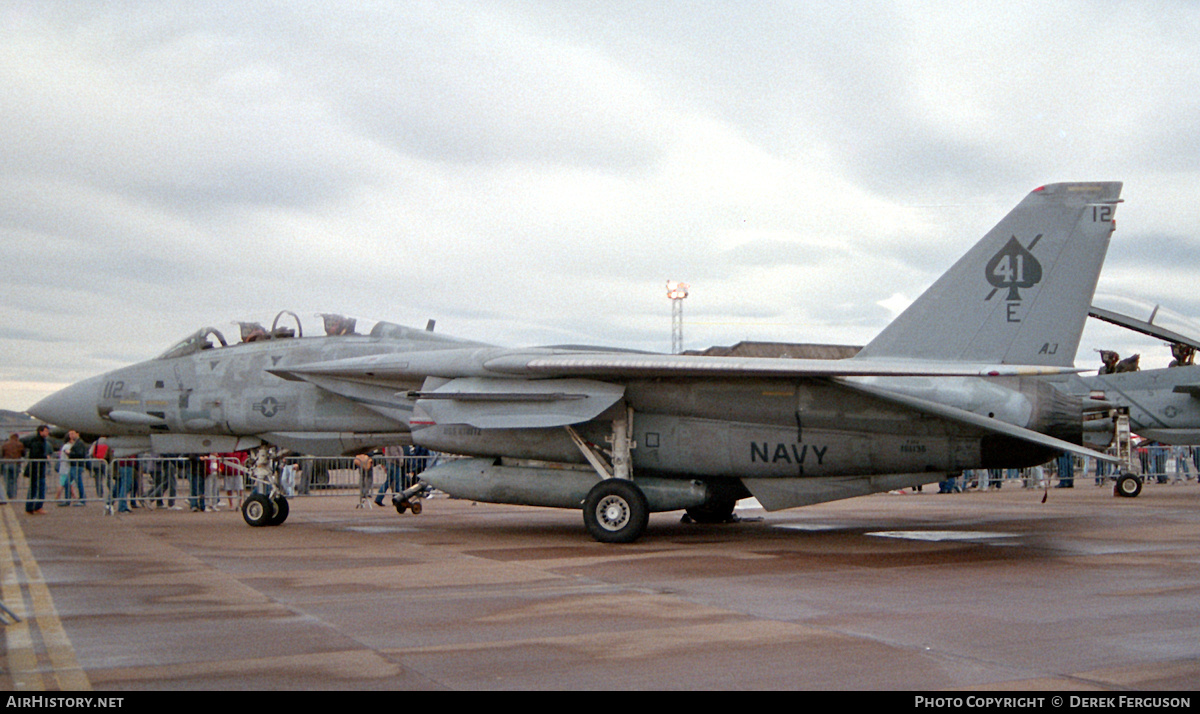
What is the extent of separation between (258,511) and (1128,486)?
17709mm

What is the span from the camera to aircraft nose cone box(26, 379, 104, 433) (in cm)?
1348

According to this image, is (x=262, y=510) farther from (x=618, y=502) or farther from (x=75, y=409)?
(x=618, y=502)

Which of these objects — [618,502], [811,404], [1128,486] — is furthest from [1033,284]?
[1128,486]

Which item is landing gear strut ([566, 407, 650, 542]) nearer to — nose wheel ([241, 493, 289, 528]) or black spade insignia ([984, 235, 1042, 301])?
black spade insignia ([984, 235, 1042, 301])

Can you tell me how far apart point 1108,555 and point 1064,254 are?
356 cm

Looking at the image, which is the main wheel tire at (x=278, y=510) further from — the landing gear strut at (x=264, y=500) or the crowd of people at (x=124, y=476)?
the crowd of people at (x=124, y=476)

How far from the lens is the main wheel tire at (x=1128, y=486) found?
797 inches

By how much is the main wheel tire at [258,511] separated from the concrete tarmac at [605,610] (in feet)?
2.95

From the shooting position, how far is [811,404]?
10.8 meters

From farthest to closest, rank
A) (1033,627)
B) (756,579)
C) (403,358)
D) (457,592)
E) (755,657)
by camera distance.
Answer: (403,358), (756,579), (457,592), (1033,627), (755,657)

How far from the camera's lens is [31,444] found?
17.6 metres
